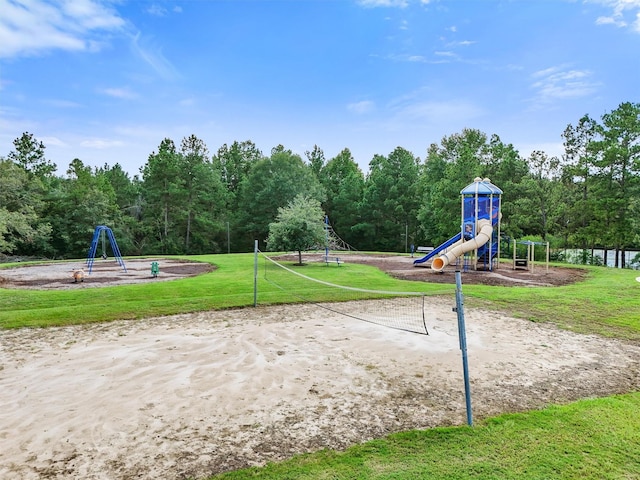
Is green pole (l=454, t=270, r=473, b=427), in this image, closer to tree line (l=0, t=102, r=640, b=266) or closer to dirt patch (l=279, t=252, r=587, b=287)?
dirt patch (l=279, t=252, r=587, b=287)

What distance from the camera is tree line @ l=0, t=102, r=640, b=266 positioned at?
92.0ft

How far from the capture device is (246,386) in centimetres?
529

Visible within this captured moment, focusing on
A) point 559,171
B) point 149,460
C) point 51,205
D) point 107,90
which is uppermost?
point 107,90

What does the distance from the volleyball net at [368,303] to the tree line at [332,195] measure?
65.3 ft

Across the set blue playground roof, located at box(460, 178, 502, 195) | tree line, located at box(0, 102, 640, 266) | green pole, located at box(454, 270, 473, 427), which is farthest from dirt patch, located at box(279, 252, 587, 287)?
green pole, located at box(454, 270, 473, 427)

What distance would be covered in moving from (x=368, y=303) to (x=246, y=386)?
636 cm

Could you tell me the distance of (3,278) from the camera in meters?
16.7

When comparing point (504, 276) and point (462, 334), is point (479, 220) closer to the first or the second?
point (504, 276)

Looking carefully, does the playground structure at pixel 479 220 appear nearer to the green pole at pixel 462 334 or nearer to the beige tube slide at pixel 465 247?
the beige tube slide at pixel 465 247

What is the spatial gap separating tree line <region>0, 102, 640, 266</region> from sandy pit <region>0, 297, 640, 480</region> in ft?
76.7

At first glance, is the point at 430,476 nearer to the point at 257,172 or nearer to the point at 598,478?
the point at 598,478

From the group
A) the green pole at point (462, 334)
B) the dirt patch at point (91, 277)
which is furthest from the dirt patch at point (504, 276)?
the green pole at point (462, 334)

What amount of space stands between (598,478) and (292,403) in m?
3.10

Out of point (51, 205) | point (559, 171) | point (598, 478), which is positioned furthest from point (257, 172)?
point (598, 478)
